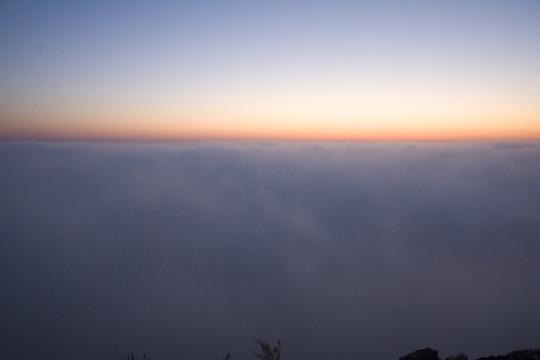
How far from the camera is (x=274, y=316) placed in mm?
61375

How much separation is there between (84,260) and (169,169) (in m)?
68.3

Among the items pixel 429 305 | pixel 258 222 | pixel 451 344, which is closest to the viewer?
pixel 451 344

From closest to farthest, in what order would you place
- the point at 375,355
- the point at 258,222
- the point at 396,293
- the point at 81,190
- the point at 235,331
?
the point at 375,355 < the point at 235,331 < the point at 396,293 < the point at 258,222 < the point at 81,190

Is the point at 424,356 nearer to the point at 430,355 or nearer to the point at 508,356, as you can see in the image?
the point at 430,355

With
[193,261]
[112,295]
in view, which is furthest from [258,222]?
[112,295]

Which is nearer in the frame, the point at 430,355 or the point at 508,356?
the point at 508,356

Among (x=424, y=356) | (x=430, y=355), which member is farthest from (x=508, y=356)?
(x=424, y=356)

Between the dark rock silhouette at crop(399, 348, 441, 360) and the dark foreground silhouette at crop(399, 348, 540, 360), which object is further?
the dark rock silhouette at crop(399, 348, 441, 360)

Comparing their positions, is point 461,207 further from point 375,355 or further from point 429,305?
point 375,355

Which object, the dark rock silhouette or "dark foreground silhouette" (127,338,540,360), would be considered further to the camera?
the dark rock silhouette

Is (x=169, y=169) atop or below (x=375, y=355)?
atop

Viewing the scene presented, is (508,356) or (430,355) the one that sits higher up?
(508,356)

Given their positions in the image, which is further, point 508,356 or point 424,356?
point 424,356

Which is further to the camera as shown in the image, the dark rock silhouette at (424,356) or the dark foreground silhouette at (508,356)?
the dark rock silhouette at (424,356)
